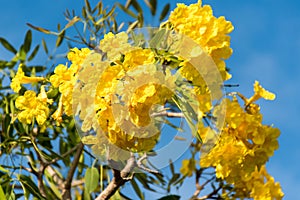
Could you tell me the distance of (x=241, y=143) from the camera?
1426 millimetres

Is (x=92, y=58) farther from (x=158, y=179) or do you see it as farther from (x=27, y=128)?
(x=158, y=179)

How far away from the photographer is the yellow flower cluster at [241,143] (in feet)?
4.61

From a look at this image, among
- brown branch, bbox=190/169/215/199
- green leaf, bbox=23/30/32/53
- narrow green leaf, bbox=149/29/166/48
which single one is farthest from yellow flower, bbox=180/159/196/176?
narrow green leaf, bbox=149/29/166/48

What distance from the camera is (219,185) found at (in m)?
Result: 1.79

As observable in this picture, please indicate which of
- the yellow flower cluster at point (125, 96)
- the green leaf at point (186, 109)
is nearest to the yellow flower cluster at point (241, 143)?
the green leaf at point (186, 109)

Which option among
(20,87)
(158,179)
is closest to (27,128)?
(20,87)

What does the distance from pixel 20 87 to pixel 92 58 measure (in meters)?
0.37

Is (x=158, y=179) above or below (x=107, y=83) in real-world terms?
above

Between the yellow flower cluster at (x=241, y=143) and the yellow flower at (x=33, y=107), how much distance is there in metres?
0.44

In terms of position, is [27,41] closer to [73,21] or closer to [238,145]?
[73,21]

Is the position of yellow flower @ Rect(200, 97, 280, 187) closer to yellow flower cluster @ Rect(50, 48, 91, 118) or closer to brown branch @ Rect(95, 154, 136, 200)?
brown branch @ Rect(95, 154, 136, 200)

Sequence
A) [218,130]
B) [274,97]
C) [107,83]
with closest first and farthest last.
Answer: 1. [107,83]
2. [218,130]
3. [274,97]

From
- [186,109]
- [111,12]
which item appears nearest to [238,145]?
[186,109]

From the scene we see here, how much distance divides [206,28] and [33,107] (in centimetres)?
46
